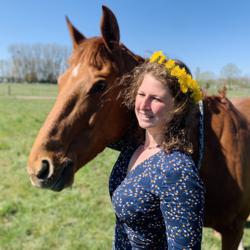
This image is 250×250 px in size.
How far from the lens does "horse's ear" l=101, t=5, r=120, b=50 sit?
209 cm

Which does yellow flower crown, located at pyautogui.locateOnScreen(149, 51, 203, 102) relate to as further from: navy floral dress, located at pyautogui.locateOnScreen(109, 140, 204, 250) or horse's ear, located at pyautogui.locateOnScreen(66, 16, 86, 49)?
horse's ear, located at pyautogui.locateOnScreen(66, 16, 86, 49)

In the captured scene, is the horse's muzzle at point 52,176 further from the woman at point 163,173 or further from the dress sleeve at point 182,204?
the dress sleeve at point 182,204

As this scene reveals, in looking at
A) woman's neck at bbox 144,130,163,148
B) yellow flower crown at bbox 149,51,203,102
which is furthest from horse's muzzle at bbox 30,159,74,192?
yellow flower crown at bbox 149,51,203,102

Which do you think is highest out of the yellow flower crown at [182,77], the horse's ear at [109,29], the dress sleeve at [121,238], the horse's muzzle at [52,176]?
the horse's ear at [109,29]

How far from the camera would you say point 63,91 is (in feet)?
6.60

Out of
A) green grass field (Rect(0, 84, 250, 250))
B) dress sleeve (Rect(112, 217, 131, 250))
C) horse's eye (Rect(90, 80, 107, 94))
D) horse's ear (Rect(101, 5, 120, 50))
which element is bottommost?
green grass field (Rect(0, 84, 250, 250))

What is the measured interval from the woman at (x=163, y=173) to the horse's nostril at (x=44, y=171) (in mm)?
471

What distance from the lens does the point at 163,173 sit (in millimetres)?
1417

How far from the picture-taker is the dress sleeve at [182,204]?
134cm

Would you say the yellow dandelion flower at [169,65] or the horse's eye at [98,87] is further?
the horse's eye at [98,87]

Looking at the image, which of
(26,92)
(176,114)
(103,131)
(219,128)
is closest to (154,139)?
(176,114)

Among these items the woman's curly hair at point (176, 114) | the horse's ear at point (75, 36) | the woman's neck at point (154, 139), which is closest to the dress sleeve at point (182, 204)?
the woman's curly hair at point (176, 114)

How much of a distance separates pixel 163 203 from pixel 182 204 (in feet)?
0.33

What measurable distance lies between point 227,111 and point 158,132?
1355 millimetres
